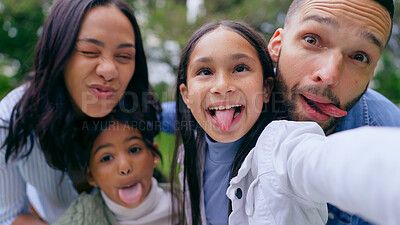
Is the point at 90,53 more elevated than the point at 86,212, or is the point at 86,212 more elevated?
the point at 90,53

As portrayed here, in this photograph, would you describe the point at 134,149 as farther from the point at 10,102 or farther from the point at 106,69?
the point at 10,102

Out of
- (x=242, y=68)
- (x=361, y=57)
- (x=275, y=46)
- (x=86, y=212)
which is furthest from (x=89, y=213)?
(x=361, y=57)

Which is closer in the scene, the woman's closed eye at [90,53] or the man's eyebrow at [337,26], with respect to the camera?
the man's eyebrow at [337,26]

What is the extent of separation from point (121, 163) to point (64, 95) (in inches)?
20.6

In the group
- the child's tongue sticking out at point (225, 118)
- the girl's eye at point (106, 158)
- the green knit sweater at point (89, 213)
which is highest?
the child's tongue sticking out at point (225, 118)

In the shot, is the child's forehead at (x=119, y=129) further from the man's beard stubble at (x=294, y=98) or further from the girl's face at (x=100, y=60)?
the man's beard stubble at (x=294, y=98)

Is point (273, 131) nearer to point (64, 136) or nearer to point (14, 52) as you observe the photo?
point (64, 136)

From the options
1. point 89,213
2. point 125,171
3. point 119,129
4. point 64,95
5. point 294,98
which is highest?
point 294,98

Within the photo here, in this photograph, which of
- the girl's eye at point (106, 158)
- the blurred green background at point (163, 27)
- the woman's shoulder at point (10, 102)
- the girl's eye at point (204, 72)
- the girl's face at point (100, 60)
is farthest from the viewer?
the blurred green background at point (163, 27)

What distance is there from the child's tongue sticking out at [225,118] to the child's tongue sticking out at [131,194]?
2.35ft

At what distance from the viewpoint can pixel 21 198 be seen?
1935 millimetres

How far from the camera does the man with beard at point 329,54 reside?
1199 mm

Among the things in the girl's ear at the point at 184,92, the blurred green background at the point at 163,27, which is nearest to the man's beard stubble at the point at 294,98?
the girl's ear at the point at 184,92

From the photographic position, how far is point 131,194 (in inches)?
66.6
